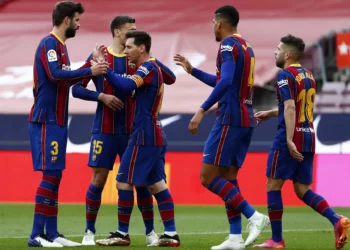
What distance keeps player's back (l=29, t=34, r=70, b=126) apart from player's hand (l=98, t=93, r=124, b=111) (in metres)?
0.40

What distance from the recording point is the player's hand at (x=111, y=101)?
9.31m

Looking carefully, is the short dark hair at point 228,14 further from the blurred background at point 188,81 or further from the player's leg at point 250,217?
the blurred background at point 188,81

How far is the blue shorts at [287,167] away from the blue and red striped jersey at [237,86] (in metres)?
0.50

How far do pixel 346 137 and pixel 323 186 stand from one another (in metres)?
1.93

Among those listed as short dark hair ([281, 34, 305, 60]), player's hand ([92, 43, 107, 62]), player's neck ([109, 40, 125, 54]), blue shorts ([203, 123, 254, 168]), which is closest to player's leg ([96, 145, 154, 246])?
blue shorts ([203, 123, 254, 168])

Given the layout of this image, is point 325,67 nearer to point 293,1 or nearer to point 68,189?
point 293,1

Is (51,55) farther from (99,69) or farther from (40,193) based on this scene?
(40,193)

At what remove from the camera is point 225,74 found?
851 cm

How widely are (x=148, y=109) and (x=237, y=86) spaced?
3.03 ft

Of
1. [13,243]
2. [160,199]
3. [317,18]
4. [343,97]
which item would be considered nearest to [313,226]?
[160,199]

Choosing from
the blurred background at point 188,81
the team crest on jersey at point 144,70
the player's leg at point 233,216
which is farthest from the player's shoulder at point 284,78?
the blurred background at point 188,81

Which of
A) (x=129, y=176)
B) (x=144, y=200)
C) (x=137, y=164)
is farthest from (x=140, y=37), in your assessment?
(x=144, y=200)

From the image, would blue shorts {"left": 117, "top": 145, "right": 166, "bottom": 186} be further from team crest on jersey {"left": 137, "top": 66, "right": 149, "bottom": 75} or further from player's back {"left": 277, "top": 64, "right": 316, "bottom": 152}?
player's back {"left": 277, "top": 64, "right": 316, "bottom": 152}

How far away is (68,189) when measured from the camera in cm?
1659
